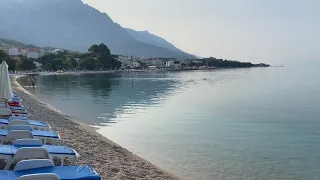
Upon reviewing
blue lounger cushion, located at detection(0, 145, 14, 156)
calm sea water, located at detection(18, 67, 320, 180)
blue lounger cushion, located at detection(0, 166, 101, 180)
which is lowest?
calm sea water, located at detection(18, 67, 320, 180)

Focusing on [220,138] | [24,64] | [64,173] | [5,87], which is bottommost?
[220,138]

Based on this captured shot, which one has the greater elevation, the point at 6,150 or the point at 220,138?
the point at 6,150

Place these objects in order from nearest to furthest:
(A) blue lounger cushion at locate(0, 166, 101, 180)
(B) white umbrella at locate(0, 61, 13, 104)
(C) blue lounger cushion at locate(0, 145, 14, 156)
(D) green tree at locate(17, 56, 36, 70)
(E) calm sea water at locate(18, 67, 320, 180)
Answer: (A) blue lounger cushion at locate(0, 166, 101, 180), (C) blue lounger cushion at locate(0, 145, 14, 156), (E) calm sea water at locate(18, 67, 320, 180), (B) white umbrella at locate(0, 61, 13, 104), (D) green tree at locate(17, 56, 36, 70)

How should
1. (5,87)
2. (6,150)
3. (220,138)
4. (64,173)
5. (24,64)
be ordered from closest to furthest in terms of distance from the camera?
(64,173) → (6,150) → (5,87) → (220,138) → (24,64)

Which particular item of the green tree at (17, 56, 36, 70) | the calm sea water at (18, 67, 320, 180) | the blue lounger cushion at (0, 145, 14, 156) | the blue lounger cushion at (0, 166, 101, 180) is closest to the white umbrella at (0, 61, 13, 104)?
the calm sea water at (18, 67, 320, 180)

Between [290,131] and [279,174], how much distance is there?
325 inches

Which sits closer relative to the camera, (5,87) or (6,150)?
(6,150)

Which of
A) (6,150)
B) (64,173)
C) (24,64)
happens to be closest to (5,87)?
(6,150)

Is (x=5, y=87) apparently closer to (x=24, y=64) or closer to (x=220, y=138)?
(x=220, y=138)

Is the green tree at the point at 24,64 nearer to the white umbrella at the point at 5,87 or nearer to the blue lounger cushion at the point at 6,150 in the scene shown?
the white umbrella at the point at 5,87

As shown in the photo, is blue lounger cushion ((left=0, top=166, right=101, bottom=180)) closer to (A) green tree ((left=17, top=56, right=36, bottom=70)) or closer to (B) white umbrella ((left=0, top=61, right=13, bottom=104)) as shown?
(B) white umbrella ((left=0, top=61, right=13, bottom=104))

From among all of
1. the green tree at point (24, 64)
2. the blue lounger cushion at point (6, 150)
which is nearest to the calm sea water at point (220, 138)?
the blue lounger cushion at point (6, 150)

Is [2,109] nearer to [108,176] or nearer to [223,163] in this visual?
[108,176]

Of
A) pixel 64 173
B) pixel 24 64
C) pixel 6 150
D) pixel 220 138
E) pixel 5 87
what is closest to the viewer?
pixel 64 173
